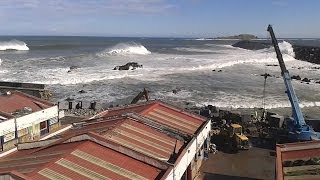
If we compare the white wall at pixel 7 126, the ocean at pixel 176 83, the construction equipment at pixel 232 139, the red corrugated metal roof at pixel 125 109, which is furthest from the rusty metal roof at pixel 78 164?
the ocean at pixel 176 83

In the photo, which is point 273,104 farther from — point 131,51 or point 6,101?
point 131,51

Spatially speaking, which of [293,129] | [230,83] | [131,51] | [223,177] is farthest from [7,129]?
[131,51]

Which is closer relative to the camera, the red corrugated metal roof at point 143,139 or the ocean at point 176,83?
the red corrugated metal roof at point 143,139

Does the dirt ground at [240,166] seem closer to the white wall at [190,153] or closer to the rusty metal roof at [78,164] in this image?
the white wall at [190,153]

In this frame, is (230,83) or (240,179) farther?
(230,83)

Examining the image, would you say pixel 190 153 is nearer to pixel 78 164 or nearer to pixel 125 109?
pixel 78 164

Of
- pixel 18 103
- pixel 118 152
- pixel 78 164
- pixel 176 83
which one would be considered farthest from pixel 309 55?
pixel 78 164

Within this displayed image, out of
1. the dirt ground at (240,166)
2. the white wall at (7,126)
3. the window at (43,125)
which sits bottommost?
Result: the dirt ground at (240,166)
